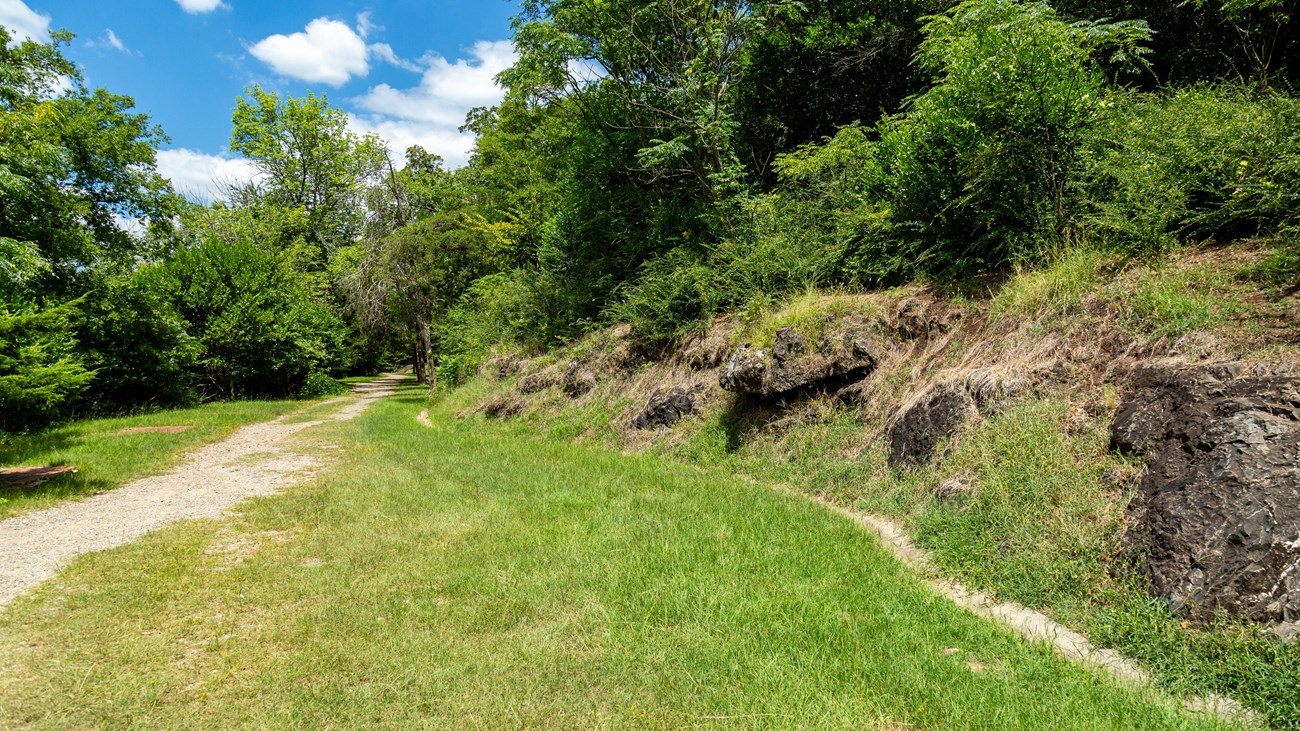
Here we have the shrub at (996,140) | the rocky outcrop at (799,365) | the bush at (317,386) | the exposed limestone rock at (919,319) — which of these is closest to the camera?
the shrub at (996,140)

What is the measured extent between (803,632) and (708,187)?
12390 mm

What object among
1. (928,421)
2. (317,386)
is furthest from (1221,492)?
(317,386)

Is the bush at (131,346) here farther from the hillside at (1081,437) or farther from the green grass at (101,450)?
the hillside at (1081,437)

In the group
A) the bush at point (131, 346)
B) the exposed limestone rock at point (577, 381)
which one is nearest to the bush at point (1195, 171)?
the exposed limestone rock at point (577, 381)

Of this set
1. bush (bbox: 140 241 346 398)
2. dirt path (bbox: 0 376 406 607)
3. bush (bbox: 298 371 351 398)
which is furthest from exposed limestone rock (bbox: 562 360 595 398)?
bush (bbox: 298 371 351 398)

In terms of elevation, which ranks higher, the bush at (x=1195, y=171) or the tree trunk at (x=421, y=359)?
the bush at (x=1195, y=171)

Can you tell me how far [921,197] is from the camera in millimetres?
8992

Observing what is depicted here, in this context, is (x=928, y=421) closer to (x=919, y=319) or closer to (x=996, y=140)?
(x=919, y=319)

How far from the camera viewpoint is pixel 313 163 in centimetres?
3934

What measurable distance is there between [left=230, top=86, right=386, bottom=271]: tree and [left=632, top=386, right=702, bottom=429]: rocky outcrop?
106 feet

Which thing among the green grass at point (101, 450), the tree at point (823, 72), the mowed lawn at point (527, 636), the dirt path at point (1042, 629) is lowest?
the dirt path at point (1042, 629)

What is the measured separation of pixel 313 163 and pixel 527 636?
44.5 meters

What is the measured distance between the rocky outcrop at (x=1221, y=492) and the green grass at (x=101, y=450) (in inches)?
440

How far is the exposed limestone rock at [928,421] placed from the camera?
20.9 feet
